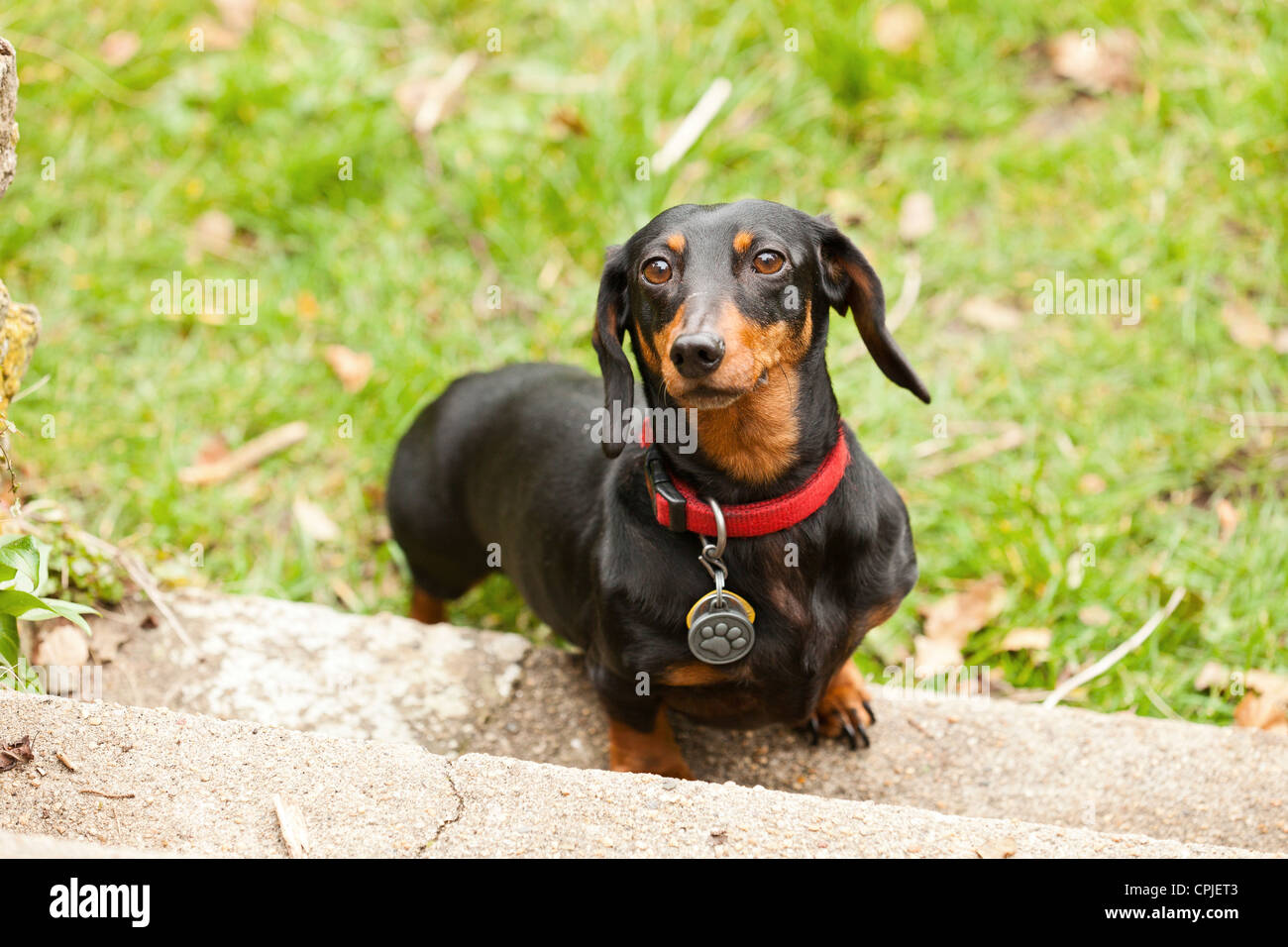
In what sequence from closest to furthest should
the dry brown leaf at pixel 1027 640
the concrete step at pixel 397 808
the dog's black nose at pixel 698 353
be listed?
the concrete step at pixel 397 808, the dog's black nose at pixel 698 353, the dry brown leaf at pixel 1027 640

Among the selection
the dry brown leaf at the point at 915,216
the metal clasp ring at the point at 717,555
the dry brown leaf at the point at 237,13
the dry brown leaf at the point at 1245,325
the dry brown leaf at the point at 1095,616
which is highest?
the dry brown leaf at the point at 237,13

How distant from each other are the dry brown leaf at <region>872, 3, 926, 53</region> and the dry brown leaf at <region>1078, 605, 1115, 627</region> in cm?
258

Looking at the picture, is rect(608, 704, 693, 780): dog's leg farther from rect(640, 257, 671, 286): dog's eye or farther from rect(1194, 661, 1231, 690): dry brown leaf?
rect(1194, 661, 1231, 690): dry brown leaf

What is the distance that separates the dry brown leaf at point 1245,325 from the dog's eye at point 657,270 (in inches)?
102

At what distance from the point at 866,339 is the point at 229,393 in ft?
8.57

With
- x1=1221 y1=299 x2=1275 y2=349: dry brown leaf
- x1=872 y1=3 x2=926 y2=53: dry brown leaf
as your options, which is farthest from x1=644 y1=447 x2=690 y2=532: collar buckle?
x1=872 y1=3 x2=926 y2=53: dry brown leaf

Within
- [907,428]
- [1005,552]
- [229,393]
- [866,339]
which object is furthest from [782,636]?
[229,393]

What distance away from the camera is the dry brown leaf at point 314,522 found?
390 centimetres

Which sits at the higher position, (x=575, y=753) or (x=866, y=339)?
(x=866, y=339)

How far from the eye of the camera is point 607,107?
4.64 m

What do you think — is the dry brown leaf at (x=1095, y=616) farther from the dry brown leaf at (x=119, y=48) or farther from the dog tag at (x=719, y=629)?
the dry brown leaf at (x=119, y=48)

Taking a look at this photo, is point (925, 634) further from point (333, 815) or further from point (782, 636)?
point (333, 815)

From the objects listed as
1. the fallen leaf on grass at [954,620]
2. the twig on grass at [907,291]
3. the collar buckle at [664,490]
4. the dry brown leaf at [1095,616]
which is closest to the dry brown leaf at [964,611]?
the fallen leaf on grass at [954,620]

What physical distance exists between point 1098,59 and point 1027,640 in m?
2.76
